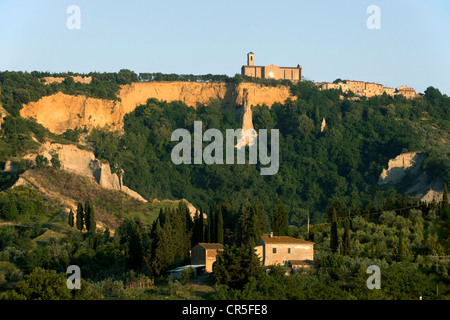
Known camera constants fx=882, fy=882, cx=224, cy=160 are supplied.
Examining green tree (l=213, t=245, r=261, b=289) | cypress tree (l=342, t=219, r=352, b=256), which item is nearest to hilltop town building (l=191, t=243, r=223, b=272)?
green tree (l=213, t=245, r=261, b=289)

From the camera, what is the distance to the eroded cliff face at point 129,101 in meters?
82.2

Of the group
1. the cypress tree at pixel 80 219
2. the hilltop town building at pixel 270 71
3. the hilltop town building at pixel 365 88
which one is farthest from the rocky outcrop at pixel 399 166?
the cypress tree at pixel 80 219

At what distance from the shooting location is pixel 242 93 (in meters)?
97.2

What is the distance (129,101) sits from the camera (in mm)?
93125

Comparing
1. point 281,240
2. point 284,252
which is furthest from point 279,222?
point 284,252

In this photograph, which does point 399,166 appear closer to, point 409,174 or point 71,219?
point 409,174

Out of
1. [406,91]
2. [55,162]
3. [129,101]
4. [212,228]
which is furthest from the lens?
[406,91]

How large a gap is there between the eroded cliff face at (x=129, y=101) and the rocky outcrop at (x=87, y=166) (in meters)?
6.79

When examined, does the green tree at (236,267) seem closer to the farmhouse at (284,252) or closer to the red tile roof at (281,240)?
the farmhouse at (284,252)

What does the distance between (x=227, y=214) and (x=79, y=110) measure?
34.2 m

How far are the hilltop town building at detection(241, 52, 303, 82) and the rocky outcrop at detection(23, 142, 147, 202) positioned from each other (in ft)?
101

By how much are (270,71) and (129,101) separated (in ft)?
60.9
